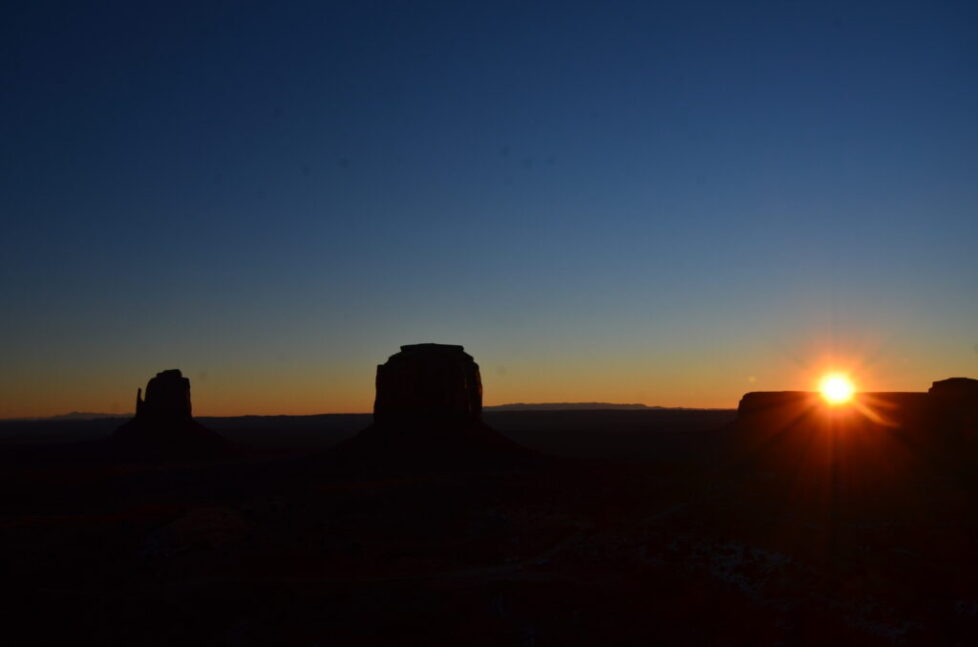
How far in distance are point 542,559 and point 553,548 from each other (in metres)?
1.90

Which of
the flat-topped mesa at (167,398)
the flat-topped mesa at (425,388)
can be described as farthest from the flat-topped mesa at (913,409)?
the flat-topped mesa at (167,398)

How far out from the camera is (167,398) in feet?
285

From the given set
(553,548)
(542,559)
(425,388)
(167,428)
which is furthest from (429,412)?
(167,428)

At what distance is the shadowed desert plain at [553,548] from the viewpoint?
22.0m

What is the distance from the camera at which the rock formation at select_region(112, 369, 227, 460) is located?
8162 centimetres

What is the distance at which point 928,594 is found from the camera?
73.6 feet

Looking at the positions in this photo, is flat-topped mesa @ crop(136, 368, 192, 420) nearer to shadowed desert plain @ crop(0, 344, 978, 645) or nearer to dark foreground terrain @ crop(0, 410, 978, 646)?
shadowed desert plain @ crop(0, 344, 978, 645)

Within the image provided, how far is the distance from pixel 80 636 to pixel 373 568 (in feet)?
32.4

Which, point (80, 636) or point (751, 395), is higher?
point (751, 395)

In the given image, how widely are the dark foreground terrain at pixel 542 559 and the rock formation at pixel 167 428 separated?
3417cm

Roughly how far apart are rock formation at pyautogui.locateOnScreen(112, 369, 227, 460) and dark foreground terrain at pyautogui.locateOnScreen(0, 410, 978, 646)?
112 feet

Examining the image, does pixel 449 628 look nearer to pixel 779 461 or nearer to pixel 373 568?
pixel 373 568

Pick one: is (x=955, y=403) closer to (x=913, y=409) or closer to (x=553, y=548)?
(x=913, y=409)

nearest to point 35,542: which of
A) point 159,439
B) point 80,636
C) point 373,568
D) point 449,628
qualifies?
point 80,636
